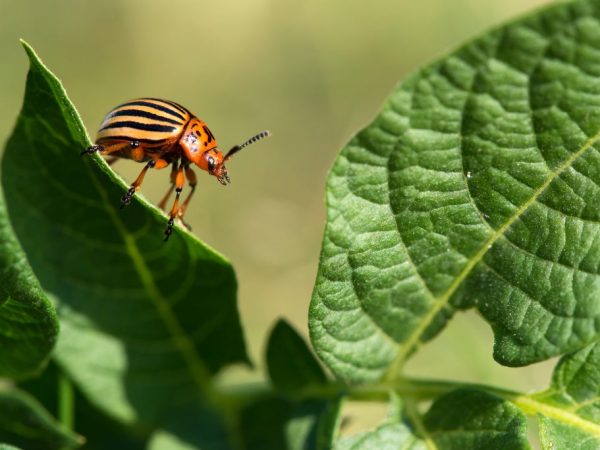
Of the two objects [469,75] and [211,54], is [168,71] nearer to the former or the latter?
[211,54]

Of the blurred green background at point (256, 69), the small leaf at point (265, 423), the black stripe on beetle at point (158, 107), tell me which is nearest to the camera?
the small leaf at point (265, 423)

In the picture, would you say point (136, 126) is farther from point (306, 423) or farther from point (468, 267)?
point (468, 267)

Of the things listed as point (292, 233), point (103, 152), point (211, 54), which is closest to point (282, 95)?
point (211, 54)

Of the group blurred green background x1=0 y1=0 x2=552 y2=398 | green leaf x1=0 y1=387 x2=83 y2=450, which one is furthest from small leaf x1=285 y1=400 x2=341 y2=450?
blurred green background x1=0 y1=0 x2=552 y2=398

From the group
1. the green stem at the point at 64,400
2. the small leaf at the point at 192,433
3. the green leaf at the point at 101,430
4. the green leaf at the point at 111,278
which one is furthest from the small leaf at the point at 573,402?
the green stem at the point at 64,400

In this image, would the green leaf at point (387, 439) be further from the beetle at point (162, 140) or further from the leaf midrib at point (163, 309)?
the beetle at point (162, 140)

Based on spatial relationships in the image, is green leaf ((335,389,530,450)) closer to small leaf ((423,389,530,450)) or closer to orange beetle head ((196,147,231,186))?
small leaf ((423,389,530,450))
